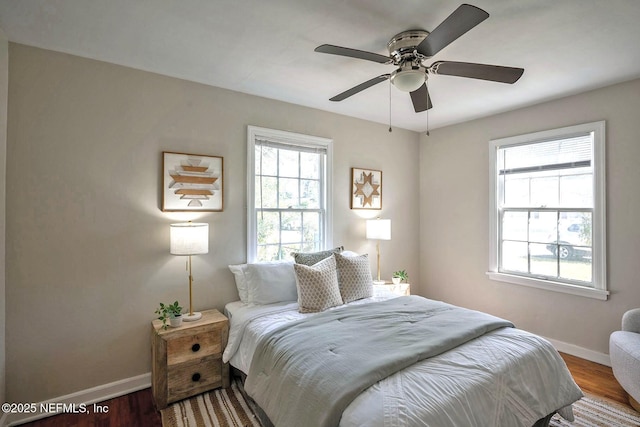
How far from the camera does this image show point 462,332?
1.93 m

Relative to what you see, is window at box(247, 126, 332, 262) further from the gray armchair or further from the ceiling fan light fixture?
the gray armchair

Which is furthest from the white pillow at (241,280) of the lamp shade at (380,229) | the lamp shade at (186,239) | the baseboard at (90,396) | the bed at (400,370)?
the lamp shade at (380,229)

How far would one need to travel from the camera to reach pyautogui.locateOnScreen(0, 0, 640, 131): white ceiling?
1.76 m

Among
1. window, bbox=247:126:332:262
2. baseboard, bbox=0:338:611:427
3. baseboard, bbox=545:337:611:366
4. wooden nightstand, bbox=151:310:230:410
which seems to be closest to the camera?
baseboard, bbox=0:338:611:427

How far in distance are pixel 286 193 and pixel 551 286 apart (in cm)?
297

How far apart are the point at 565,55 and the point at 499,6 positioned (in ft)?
3.18

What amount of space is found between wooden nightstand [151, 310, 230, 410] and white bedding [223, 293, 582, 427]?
15.8 inches

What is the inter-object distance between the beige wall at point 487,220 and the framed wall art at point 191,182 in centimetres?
298

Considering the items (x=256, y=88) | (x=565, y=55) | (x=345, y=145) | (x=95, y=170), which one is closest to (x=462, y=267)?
(x=345, y=145)

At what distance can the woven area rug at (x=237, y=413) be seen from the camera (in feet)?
6.90

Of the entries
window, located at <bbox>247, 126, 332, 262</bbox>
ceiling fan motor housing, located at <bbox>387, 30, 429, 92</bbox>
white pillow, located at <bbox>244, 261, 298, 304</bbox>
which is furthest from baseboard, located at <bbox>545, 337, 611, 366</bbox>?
ceiling fan motor housing, located at <bbox>387, 30, 429, 92</bbox>

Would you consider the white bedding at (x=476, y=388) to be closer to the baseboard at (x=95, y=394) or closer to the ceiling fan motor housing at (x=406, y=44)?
the baseboard at (x=95, y=394)

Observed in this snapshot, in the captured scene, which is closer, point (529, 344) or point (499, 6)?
point (499, 6)

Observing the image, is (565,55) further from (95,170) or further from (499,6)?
(95,170)
